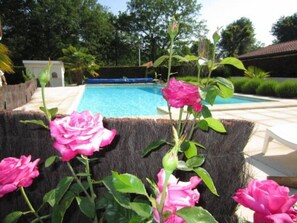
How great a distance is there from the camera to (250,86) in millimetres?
12625

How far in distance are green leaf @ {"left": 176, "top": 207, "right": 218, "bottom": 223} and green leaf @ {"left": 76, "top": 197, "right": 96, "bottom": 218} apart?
17.9 inches

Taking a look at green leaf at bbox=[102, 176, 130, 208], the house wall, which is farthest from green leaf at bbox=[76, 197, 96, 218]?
the house wall

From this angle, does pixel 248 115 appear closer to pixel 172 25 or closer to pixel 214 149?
pixel 214 149

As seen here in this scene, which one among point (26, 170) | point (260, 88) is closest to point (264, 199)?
point (26, 170)

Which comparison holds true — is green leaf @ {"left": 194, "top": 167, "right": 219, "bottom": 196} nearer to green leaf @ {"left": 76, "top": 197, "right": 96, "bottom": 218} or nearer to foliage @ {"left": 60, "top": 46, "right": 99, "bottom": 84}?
green leaf @ {"left": 76, "top": 197, "right": 96, "bottom": 218}

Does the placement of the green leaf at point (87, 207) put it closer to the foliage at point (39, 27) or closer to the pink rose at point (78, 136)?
the pink rose at point (78, 136)

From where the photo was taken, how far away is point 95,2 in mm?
32906

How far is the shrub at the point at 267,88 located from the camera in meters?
11.5

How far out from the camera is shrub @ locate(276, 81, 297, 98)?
10.6m

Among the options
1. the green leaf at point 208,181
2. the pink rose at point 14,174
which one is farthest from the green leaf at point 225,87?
the pink rose at point 14,174

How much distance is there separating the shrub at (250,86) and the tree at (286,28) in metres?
39.0

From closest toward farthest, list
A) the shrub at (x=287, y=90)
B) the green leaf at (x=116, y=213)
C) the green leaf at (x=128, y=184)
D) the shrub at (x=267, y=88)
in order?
the green leaf at (x=128, y=184), the green leaf at (x=116, y=213), the shrub at (x=287, y=90), the shrub at (x=267, y=88)

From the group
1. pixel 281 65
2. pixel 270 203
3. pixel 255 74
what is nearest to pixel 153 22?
pixel 281 65

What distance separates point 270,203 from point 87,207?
0.65 metres
